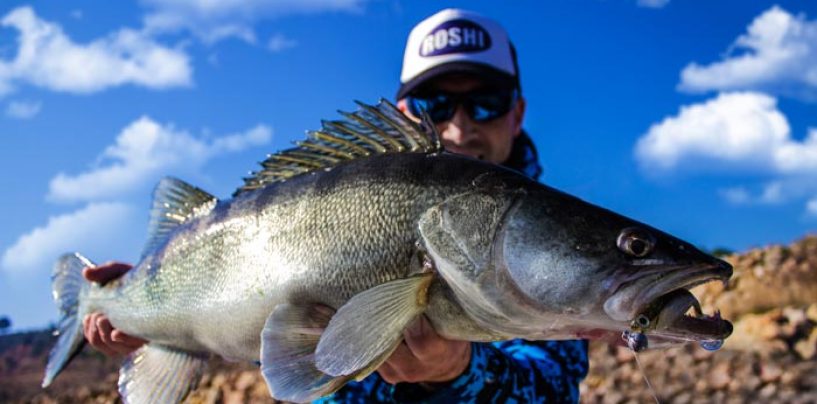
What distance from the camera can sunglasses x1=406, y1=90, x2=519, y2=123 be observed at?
4.23 m

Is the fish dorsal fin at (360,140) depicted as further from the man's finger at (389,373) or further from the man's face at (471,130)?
the man's face at (471,130)

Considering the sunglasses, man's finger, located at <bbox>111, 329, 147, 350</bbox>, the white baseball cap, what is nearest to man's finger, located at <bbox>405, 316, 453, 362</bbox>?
man's finger, located at <bbox>111, 329, 147, 350</bbox>

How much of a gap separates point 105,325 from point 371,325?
2106mm

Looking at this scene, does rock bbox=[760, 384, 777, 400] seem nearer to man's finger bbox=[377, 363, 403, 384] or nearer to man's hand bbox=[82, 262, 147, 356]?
man's finger bbox=[377, 363, 403, 384]

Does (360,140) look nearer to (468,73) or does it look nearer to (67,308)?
(468,73)

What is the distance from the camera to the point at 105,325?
386cm

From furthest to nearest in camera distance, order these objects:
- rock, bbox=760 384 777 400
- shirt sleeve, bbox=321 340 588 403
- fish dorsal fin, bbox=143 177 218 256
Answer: rock, bbox=760 384 777 400 < fish dorsal fin, bbox=143 177 218 256 < shirt sleeve, bbox=321 340 588 403

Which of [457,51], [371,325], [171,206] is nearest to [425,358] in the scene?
[371,325]

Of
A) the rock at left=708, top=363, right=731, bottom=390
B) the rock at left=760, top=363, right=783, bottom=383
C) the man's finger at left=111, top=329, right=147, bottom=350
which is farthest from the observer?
the rock at left=708, top=363, right=731, bottom=390

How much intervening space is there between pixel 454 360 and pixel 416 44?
2.26m

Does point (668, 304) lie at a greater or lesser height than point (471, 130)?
lesser

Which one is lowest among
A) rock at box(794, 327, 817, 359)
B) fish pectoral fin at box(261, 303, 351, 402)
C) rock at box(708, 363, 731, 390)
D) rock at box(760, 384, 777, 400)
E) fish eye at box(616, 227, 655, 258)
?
fish pectoral fin at box(261, 303, 351, 402)

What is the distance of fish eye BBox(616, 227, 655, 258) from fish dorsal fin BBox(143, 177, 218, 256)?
195 cm

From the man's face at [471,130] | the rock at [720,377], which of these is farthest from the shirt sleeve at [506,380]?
the rock at [720,377]
